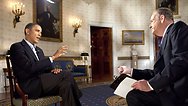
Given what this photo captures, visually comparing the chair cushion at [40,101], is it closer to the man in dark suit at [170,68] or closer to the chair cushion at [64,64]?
the man in dark suit at [170,68]

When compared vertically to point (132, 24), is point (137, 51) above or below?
below

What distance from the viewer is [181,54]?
2.03 metres

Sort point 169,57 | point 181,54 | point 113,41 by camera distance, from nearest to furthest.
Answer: point 181,54
point 169,57
point 113,41

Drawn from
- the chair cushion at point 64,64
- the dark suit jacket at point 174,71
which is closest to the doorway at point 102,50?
the chair cushion at point 64,64

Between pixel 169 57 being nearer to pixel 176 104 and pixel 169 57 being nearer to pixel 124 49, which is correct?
pixel 176 104

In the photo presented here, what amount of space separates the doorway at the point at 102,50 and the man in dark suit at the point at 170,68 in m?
10.8

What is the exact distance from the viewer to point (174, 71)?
2029 millimetres

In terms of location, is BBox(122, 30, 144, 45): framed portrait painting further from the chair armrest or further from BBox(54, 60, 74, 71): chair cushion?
BBox(54, 60, 74, 71): chair cushion

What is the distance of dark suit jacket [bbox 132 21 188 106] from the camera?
2.03 m

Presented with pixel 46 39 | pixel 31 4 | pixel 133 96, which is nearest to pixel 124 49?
pixel 46 39

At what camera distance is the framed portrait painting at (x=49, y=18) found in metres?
9.19

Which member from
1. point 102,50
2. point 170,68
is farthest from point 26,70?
point 102,50

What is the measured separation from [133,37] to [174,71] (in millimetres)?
11936

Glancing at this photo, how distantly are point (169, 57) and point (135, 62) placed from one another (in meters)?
11.4
